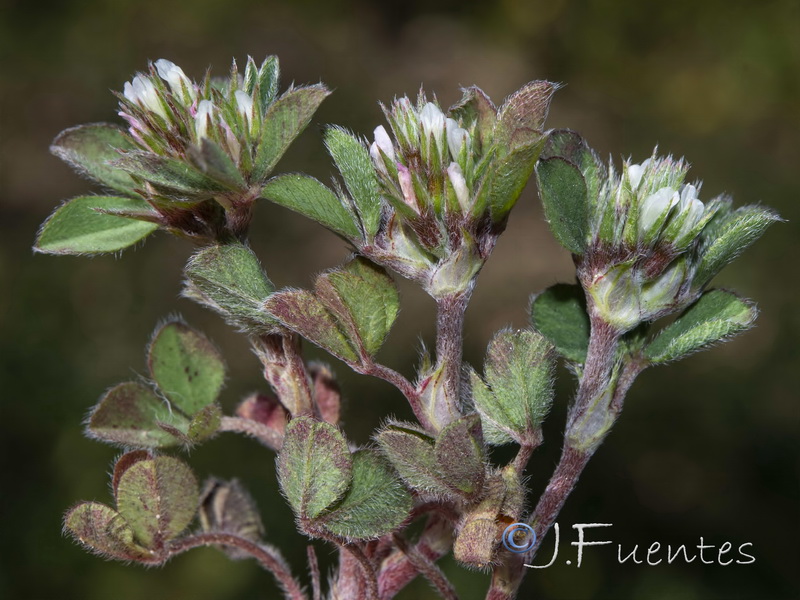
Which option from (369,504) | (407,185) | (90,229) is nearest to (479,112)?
(407,185)

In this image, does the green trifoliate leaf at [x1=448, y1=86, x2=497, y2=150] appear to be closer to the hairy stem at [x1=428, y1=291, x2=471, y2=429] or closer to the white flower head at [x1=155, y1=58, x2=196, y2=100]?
the hairy stem at [x1=428, y1=291, x2=471, y2=429]

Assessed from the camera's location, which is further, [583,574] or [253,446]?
[253,446]

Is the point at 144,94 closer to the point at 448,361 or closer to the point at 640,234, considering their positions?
the point at 448,361

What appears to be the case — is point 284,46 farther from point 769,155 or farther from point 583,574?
point 583,574

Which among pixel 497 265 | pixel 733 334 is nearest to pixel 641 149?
pixel 497 265

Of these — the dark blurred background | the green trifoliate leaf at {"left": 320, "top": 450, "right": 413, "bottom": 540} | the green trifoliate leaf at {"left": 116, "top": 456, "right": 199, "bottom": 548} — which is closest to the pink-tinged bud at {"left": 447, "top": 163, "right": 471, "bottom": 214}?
the green trifoliate leaf at {"left": 320, "top": 450, "right": 413, "bottom": 540}

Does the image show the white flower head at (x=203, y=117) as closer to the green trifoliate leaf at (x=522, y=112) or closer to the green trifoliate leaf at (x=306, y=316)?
the green trifoliate leaf at (x=306, y=316)
